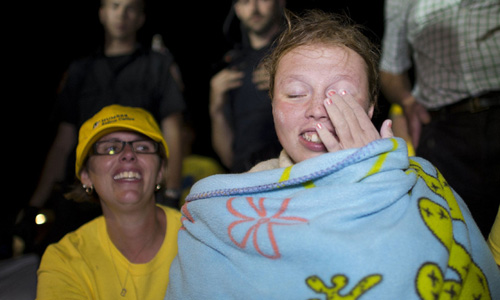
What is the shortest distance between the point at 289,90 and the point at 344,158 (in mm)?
267

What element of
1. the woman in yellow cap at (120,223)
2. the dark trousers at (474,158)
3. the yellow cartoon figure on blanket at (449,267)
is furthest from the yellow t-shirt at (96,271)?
the dark trousers at (474,158)

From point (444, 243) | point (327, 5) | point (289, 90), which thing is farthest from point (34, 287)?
point (327, 5)

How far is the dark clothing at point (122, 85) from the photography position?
2199mm

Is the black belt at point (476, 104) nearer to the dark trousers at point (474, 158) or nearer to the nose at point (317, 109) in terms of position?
the dark trousers at point (474, 158)

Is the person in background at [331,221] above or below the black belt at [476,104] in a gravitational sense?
above

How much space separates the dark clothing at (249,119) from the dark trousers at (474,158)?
69cm

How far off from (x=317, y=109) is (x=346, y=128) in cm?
10

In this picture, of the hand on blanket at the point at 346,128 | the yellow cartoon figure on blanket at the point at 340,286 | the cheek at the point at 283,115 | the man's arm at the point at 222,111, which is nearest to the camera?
the yellow cartoon figure on blanket at the point at 340,286

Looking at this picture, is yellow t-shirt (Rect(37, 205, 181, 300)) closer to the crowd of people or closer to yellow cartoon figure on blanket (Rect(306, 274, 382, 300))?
the crowd of people

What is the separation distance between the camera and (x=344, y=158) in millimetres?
876

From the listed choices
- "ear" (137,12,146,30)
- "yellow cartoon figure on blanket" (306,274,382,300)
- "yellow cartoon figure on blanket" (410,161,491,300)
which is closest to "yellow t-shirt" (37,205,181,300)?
"yellow cartoon figure on blanket" (306,274,382,300)

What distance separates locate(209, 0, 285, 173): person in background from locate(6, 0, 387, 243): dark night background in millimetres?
683

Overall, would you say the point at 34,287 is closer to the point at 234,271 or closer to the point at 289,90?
the point at 234,271

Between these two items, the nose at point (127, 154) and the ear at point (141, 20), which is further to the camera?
the ear at point (141, 20)
